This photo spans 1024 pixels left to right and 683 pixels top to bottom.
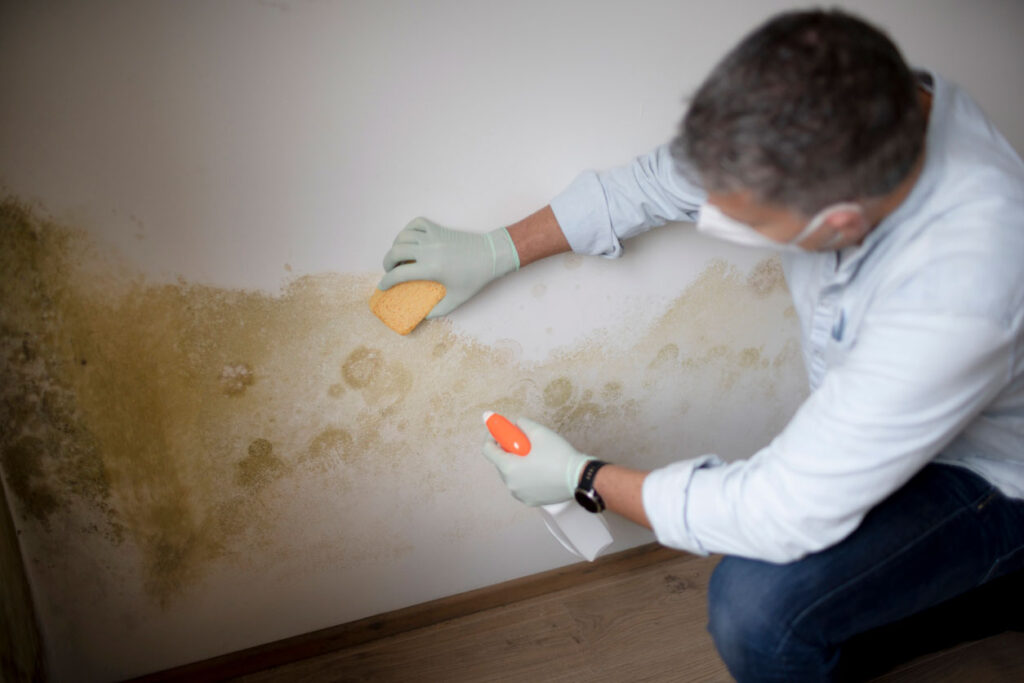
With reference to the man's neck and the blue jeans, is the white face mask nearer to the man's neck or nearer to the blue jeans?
the man's neck

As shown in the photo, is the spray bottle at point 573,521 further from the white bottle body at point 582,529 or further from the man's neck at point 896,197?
the man's neck at point 896,197

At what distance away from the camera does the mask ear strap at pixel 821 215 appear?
33.9 inches

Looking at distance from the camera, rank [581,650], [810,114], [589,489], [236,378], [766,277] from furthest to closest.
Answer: [766,277]
[581,650]
[236,378]
[589,489]
[810,114]

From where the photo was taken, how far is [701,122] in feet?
2.79

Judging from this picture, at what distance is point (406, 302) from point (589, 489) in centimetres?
44

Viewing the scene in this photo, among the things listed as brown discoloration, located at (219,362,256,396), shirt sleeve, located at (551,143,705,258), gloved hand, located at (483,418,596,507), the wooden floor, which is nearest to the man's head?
shirt sleeve, located at (551,143,705,258)

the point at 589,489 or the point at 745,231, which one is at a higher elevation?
the point at 745,231

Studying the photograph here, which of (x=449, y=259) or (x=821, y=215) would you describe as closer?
(x=821, y=215)

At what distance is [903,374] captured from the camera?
0.86 meters

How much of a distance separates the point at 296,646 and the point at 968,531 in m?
1.21

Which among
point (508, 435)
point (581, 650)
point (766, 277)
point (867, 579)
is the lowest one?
point (581, 650)

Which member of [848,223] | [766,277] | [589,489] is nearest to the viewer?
[848,223]

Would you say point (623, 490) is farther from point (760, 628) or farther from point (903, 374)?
point (903, 374)

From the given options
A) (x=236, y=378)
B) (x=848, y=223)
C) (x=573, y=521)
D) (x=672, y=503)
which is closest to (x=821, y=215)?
(x=848, y=223)
